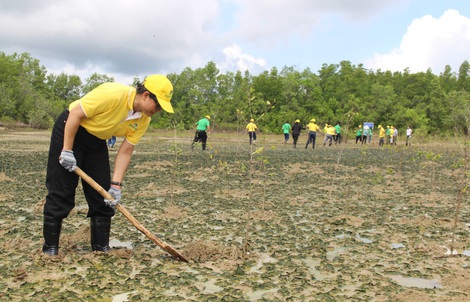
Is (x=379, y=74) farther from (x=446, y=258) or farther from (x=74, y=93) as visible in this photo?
(x=446, y=258)

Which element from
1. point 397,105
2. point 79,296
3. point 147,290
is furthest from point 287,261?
point 397,105

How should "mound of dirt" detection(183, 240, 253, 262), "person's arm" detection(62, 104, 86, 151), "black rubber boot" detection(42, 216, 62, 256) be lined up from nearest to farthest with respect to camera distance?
"person's arm" detection(62, 104, 86, 151) → "black rubber boot" detection(42, 216, 62, 256) → "mound of dirt" detection(183, 240, 253, 262)

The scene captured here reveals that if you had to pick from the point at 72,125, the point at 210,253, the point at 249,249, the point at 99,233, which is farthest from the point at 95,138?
the point at 249,249

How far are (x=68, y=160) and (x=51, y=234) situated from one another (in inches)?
34.5

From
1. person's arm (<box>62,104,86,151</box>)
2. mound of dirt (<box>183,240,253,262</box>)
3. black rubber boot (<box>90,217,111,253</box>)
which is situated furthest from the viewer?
mound of dirt (<box>183,240,253,262</box>)

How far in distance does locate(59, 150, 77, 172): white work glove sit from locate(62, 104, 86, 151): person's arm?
0.06m

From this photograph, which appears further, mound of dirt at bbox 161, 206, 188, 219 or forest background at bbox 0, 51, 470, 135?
forest background at bbox 0, 51, 470, 135

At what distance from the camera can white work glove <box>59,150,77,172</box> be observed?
4.29m

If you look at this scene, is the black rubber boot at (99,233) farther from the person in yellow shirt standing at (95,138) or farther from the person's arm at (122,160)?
the person's arm at (122,160)

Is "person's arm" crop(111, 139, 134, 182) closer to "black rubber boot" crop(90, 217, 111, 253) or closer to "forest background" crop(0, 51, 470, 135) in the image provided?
"black rubber boot" crop(90, 217, 111, 253)

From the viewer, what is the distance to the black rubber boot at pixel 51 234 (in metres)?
4.52

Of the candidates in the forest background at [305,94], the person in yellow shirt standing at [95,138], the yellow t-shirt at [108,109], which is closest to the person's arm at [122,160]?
the person in yellow shirt standing at [95,138]

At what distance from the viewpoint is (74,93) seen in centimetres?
10525

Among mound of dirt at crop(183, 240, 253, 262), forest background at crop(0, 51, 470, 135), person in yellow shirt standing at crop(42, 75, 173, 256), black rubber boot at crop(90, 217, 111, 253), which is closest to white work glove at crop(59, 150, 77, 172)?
person in yellow shirt standing at crop(42, 75, 173, 256)
